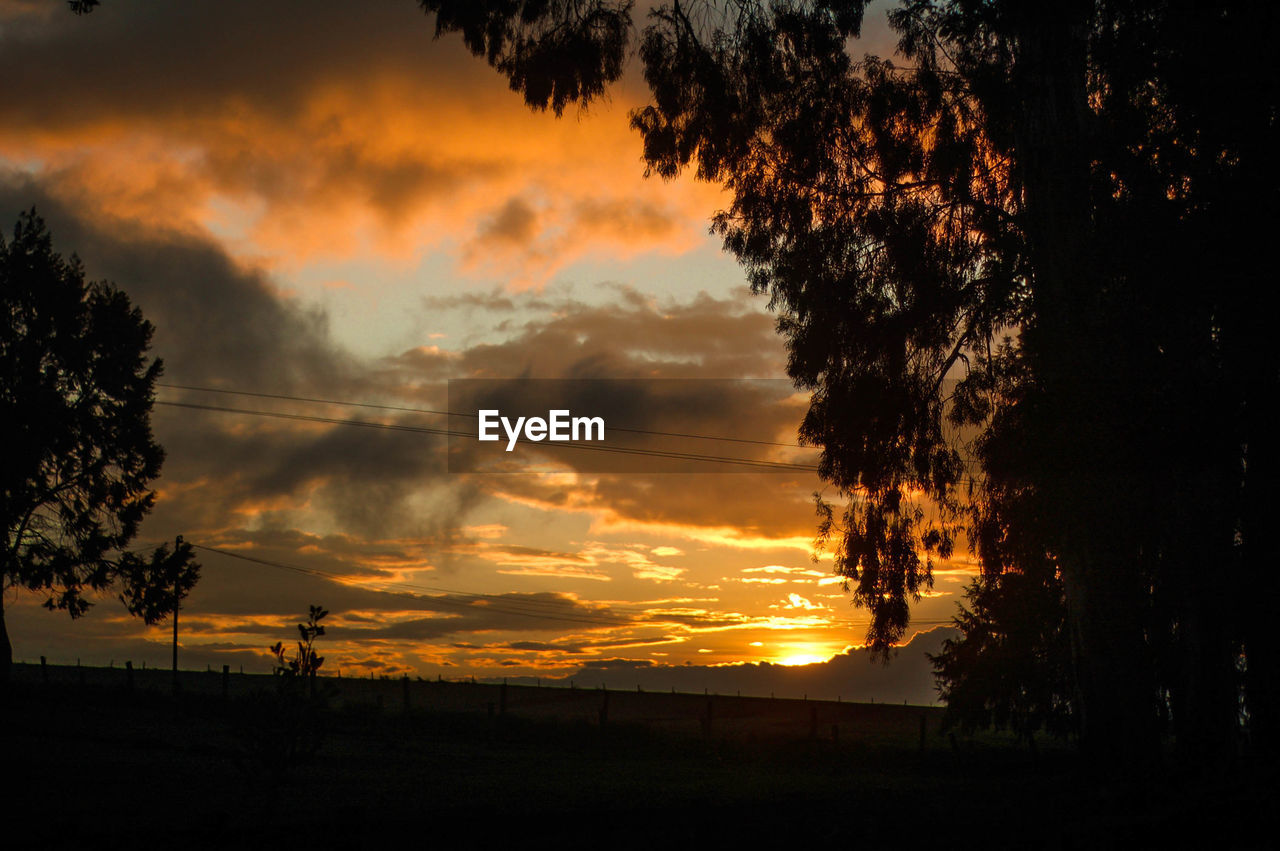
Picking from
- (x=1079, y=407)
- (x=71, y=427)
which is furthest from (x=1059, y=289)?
(x=71, y=427)

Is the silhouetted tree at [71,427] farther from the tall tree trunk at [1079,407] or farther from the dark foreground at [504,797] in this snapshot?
the tall tree trunk at [1079,407]

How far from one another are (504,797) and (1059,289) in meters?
11.0

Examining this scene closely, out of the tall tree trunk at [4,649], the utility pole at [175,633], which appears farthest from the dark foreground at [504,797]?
the utility pole at [175,633]

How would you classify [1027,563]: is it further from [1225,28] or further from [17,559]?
[17,559]

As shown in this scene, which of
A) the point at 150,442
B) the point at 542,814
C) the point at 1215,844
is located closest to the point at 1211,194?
the point at 1215,844

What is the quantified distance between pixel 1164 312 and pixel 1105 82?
3.58 m

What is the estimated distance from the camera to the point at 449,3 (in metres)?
16.8

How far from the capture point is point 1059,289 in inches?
569

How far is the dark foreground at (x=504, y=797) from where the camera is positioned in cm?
917

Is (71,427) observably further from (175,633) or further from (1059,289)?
(1059,289)

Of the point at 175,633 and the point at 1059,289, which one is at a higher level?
the point at 1059,289

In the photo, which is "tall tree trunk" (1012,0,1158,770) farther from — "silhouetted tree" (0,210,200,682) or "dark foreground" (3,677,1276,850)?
"silhouetted tree" (0,210,200,682)

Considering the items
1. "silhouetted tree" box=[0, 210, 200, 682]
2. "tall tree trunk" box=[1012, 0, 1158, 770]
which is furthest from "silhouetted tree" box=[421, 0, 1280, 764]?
"silhouetted tree" box=[0, 210, 200, 682]

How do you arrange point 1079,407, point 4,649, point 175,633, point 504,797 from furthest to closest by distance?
point 175,633 → point 4,649 → point 504,797 → point 1079,407
